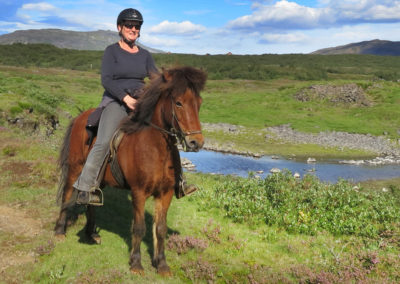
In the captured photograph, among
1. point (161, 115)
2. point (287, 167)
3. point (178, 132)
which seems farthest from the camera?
point (287, 167)

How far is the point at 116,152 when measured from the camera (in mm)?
6508

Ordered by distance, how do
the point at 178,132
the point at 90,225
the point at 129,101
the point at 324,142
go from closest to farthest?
the point at 178,132
the point at 129,101
the point at 90,225
the point at 324,142

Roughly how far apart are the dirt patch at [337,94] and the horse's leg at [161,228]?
52920 mm

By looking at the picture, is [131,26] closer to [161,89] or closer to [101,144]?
[161,89]

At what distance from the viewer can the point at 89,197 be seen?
6820 millimetres

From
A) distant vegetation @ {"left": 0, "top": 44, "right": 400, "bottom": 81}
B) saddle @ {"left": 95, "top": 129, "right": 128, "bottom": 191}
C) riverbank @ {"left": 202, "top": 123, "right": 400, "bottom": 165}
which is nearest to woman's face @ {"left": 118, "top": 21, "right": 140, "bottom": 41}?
saddle @ {"left": 95, "top": 129, "right": 128, "bottom": 191}

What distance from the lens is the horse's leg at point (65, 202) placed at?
7993 mm

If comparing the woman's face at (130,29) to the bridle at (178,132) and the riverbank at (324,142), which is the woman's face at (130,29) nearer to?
the bridle at (178,132)

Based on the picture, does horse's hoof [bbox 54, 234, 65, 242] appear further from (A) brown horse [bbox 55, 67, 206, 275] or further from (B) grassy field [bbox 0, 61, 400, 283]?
(A) brown horse [bbox 55, 67, 206, 275]

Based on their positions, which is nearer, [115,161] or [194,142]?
[194,142]

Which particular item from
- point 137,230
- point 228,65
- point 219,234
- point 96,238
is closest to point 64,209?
point 96,238

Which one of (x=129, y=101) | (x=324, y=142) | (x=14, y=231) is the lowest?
(x=324, y=142)

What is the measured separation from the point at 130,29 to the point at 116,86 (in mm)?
1180

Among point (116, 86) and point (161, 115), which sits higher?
Result: point (116, 86)
